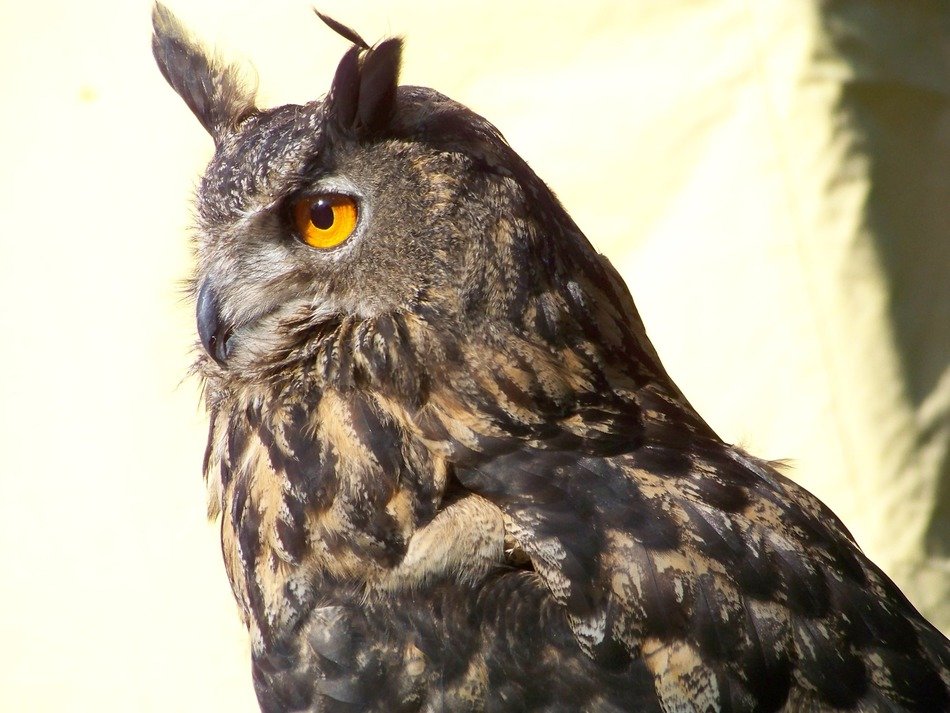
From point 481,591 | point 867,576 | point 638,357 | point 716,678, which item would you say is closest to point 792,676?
point 716,678

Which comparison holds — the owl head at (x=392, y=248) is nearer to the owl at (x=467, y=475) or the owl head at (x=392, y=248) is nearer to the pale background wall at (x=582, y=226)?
the owl at (x=467, y=475)

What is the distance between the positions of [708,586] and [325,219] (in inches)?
22.7

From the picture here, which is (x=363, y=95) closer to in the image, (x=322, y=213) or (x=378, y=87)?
(x=378, y=87)

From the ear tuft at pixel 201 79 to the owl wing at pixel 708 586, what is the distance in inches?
23.3

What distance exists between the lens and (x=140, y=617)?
2443 mm

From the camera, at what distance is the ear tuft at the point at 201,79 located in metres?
1.26

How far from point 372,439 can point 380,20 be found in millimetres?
1448

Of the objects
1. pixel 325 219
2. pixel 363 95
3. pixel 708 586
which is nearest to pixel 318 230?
pixel 325 219

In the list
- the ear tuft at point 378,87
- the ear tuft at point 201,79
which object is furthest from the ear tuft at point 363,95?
the ear tuft at point 201,79

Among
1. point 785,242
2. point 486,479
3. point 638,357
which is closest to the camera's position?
point 486,479

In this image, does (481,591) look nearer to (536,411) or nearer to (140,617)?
(536,411)

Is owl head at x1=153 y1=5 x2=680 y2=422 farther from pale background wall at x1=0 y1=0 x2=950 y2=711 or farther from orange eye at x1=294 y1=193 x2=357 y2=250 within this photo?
pale background wall at x1=0 y1=0 x2=950 y2=711

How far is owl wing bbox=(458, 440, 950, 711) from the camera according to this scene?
3.01ft

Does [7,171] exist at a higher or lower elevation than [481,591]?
higher
